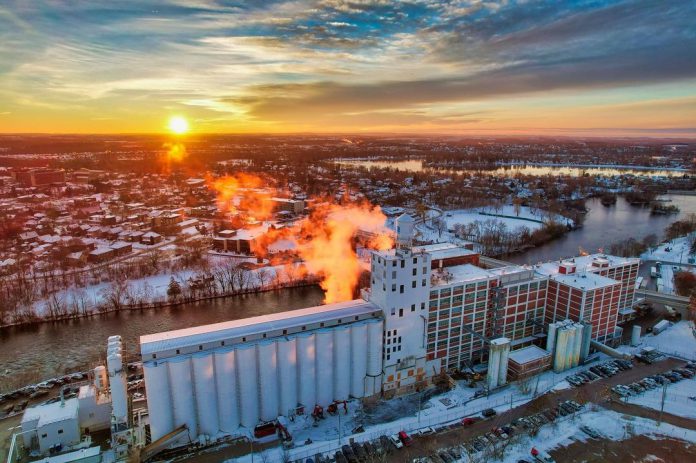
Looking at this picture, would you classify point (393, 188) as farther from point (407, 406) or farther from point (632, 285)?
point (407, 406)

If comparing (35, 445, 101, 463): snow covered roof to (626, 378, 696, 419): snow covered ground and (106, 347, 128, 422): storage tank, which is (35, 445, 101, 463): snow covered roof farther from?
(626, 378, 696, 419): snow covered ground

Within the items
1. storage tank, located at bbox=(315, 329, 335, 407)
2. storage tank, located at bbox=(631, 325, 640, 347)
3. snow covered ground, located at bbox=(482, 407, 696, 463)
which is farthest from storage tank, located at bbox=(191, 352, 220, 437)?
storage tank, located at bbox=(631, 325, 640, 347)

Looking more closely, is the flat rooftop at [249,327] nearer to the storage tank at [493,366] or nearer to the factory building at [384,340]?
the factory building at [384,340]

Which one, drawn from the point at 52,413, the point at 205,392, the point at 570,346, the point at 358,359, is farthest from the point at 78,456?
the point at 570,346

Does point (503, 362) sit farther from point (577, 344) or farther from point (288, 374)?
point (288, 374)

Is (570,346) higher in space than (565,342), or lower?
lower
